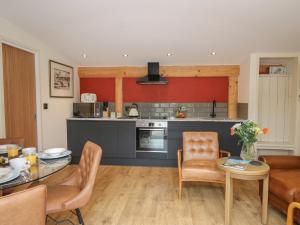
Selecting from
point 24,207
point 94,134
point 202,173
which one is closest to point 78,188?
point 24,207

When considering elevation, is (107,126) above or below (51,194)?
above

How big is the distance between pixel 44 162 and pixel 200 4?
2.47 m

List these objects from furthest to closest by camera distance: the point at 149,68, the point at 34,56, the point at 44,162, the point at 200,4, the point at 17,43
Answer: the point at 149,68 → the point at 34,56 → the point at 17,43 → the point at 200,4 → the point at 44,162

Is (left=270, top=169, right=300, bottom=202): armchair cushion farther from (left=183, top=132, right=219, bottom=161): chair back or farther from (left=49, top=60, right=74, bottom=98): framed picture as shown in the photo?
(left=49, top=60, right=74, bottom=98): framed picture

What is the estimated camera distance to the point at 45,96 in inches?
143

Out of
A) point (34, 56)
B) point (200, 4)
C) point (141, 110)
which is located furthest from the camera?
point (141, 110)

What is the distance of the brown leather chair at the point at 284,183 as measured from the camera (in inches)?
79.7

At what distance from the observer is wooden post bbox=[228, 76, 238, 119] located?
14.8 feet

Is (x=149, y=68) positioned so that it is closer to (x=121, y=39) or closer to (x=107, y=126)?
(x=121, y=39)

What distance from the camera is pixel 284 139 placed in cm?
417

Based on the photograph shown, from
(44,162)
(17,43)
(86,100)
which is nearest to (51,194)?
(44,162)

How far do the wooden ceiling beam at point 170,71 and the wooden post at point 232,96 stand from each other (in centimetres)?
13

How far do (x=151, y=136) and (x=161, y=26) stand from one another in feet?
6.69

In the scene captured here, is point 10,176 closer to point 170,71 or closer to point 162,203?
point 162,203
